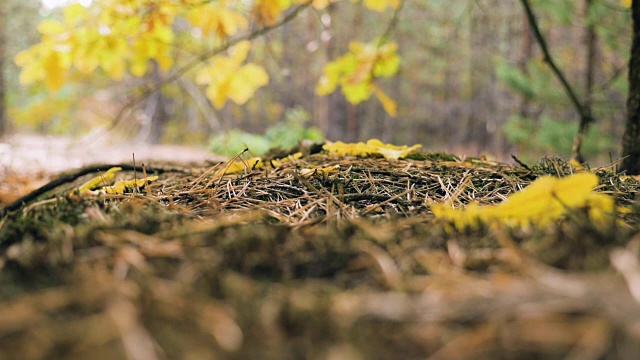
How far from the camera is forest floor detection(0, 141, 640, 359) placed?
1.22 ft

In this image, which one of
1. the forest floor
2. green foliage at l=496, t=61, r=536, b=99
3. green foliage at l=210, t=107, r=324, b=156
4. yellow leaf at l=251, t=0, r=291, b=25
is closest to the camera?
the forest floor

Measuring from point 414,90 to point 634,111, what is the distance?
19059 mm

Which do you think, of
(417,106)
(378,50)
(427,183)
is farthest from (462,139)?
(427,183)

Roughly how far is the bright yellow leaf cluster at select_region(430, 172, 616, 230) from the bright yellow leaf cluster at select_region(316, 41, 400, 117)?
5.35 feet

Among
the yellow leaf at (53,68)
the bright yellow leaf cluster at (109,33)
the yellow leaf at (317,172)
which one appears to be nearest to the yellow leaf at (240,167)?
the yellow leaf at (317,172)

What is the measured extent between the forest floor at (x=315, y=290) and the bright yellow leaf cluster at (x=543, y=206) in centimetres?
2

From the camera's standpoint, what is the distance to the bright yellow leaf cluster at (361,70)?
2.31 m

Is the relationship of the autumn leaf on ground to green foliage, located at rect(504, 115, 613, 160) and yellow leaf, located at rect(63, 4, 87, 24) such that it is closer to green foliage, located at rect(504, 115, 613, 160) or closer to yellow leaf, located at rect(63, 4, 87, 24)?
yellow leaf, located at rect(63, 4, 87, 24)

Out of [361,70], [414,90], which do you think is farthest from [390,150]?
[414,90]

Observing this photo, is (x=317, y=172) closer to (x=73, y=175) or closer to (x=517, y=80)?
(x=73, y=175)

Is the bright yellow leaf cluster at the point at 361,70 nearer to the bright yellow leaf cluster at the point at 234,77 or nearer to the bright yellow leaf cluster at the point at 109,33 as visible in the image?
the bright yellow leaf cluster at the point at 234,77

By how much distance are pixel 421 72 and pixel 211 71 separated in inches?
716

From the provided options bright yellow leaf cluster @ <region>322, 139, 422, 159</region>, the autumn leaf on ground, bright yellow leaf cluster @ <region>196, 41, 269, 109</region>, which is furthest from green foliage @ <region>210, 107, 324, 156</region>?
the autumn leaf on ground

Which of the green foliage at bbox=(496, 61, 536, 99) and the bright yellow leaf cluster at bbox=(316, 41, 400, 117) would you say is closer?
the bright yellow leaf cluster at bbox=(316, 41, 400, 117)
